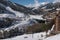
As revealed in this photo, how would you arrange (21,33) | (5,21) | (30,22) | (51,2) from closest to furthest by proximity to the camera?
(21,33) < (5,21) < (30,22) < (51,2)

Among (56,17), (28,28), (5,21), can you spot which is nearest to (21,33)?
(28,28)

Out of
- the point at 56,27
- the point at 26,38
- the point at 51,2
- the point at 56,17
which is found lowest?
the point at 26,38

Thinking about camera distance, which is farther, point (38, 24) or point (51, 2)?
point (51, 2)

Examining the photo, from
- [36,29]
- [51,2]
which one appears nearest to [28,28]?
[36,29]


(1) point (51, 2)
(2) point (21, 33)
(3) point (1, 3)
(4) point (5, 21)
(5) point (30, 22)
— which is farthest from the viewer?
(3) point (1, 3)

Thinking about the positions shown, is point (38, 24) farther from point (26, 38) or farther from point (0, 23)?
point (0, 23)

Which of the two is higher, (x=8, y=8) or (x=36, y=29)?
(x=8, y=8)

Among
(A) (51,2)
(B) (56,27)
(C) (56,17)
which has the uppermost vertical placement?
(A) (51,2)

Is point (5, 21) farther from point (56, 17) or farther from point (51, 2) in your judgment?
point (51, 2)

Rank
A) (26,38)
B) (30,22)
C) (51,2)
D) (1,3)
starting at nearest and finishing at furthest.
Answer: (26,38), (30,22), (51,2), (1,3)
